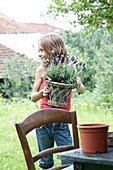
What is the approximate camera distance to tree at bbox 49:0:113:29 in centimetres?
330

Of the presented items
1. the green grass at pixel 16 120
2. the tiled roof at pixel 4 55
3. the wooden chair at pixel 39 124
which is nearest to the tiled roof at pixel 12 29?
the tiled roof at pixel 4 55

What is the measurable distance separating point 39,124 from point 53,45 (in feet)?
2.25

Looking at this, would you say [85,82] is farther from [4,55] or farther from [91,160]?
[91,160]

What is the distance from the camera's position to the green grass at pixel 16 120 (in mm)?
3755

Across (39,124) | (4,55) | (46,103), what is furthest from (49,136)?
(4,55)

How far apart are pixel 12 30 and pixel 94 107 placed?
224cm

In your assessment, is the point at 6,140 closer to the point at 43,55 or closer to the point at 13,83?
the point at 43,55

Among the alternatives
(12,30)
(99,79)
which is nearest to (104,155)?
(99,79)

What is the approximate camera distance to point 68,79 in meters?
2.33

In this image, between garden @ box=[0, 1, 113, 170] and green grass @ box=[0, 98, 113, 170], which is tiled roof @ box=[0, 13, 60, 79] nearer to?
garden @ box=[0, 1, 113, 170]

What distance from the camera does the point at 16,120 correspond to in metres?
5.29

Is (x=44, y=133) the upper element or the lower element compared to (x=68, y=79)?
lower

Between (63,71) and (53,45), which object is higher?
(53,45)

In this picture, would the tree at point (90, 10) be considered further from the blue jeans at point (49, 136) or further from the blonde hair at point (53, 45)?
the blue jeans at point (49, 136)
